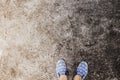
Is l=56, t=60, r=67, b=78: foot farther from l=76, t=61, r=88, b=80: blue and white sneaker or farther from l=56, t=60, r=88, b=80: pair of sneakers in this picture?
l=76, t=61, r=88, b=80: blue and white sneaker

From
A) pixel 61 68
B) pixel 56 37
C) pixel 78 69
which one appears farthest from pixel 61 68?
pixel 56 37

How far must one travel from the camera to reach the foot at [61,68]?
398cm

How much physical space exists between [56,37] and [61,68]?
1.72 feet

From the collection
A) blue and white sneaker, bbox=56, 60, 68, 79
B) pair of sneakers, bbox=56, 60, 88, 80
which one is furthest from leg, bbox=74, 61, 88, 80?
blue and white sneaker, bbox=56, 60, 68, 79

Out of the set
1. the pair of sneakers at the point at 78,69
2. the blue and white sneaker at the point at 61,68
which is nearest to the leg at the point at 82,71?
the pair of sneakers at the point at 78,69

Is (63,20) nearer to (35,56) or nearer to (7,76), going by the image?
(35,56)

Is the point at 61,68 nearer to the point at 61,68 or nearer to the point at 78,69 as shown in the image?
the point at 61,68

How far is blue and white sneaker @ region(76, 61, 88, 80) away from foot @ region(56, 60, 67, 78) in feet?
0.68

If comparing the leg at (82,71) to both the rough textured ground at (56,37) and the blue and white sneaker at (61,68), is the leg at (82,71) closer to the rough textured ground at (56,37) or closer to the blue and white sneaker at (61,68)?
the rough textured ground at (56,37)

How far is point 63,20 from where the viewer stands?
14.0 feet

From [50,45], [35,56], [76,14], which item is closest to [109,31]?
[76,14]

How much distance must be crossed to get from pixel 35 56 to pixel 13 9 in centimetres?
90

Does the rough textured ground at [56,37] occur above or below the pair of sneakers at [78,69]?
above

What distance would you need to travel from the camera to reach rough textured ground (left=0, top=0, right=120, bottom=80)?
4.05m
